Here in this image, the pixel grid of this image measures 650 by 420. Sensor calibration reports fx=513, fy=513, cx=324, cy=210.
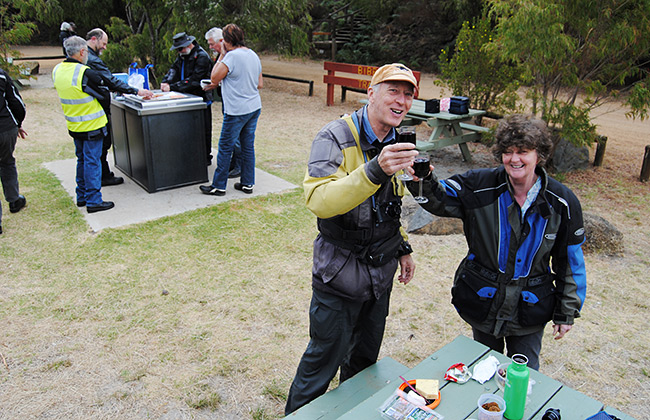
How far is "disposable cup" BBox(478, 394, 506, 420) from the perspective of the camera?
6.22ft

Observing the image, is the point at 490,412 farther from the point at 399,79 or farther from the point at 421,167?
the point at 399,79

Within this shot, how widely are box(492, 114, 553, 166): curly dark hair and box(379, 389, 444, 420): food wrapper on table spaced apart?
1.24m

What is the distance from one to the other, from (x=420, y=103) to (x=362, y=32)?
54.8 feet

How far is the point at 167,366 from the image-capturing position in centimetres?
334

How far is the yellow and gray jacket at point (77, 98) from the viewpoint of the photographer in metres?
5.13

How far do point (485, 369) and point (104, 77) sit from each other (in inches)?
189

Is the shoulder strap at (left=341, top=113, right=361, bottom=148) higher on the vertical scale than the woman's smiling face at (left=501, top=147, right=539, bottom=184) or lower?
higher

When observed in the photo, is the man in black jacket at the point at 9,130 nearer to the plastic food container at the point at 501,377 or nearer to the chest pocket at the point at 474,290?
the chest pocket at the point at 474,290

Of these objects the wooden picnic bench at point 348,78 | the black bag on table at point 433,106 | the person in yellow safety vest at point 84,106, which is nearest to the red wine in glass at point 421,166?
the person in yellow safety vest at point 84,106

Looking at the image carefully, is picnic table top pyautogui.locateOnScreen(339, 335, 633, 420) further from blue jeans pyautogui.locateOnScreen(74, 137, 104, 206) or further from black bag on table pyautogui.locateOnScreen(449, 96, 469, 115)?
black bag on table pyautogui.locateOnScreen(449, 96, 469, 115)

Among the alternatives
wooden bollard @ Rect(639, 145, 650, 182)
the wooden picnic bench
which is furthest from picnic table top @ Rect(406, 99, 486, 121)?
the wooden picnic bench

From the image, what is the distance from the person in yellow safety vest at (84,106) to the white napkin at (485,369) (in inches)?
182

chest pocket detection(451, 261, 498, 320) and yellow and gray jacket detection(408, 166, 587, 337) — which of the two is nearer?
yellow and gray jacket detection(408, 166, 587, 337)

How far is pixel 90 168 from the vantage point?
17.9 ft
